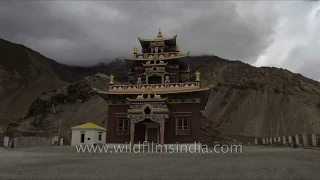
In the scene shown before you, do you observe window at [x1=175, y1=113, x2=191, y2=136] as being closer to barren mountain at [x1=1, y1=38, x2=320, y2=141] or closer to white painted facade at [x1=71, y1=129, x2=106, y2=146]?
white painted facade at [x1=71, y1=129, x2=106, y2=146]

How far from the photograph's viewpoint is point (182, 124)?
28.7 meters

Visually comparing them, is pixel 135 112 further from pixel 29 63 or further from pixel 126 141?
pixel 29 63

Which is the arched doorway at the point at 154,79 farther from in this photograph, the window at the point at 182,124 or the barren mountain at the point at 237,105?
the barren mountain at the point at 237,105

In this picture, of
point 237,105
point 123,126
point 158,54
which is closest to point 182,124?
point 123,126

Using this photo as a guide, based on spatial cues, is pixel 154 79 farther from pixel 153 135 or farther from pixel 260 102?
pixel 260 102

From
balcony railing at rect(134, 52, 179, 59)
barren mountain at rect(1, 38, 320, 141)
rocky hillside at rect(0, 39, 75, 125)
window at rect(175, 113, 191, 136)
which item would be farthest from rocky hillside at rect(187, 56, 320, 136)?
rocky hillside at rect(0, 39, 75, 125)

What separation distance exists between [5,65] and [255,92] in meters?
133

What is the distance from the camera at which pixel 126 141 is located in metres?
29.4

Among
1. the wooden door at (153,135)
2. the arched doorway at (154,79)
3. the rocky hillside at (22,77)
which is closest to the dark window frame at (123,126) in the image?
the wooden door at (153,135)

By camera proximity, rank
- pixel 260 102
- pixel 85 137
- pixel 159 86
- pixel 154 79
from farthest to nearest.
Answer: pixel 260 102, pixel 85 137, pixel 154 79, pixel 159 86

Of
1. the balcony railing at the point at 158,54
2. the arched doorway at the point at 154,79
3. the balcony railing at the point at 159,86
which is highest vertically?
the balcony railing at the point at 158,54

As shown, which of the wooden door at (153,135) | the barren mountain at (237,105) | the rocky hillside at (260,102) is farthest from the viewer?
the rocky hillside at (260,102)

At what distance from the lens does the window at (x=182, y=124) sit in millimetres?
28344

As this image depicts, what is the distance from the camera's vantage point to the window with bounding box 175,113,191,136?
93.0 ft
